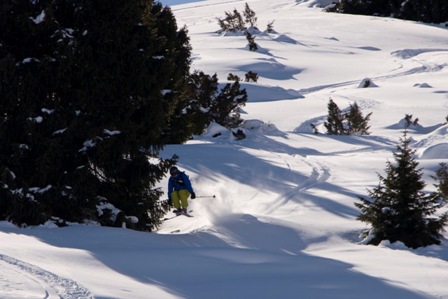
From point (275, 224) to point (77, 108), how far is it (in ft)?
13.7

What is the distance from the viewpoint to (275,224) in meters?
13.0

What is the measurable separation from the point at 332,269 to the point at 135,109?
16.6ft

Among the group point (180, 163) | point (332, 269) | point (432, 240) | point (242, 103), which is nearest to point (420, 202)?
point (432, 240)

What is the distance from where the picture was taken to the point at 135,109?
1192 cm

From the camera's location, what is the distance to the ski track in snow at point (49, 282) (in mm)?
6089

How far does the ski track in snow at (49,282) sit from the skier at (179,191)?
6.66 m

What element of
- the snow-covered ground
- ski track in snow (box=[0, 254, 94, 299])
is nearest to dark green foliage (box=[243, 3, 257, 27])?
the snow-covered ground

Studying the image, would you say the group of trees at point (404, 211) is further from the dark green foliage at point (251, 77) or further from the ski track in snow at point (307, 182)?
the dark green foliage at point (251, 77)

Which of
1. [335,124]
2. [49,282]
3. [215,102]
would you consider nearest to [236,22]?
[335,124]

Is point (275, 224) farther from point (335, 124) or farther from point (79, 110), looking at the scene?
point (335, 124)

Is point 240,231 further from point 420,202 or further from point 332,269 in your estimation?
point 332,269

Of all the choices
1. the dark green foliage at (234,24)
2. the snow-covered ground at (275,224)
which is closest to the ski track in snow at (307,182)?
the snow-covered ground at (275,224)

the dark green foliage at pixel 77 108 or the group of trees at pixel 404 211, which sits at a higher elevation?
the dark green foliage at pixel 77 108

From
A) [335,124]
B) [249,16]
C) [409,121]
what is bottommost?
[335,124]
